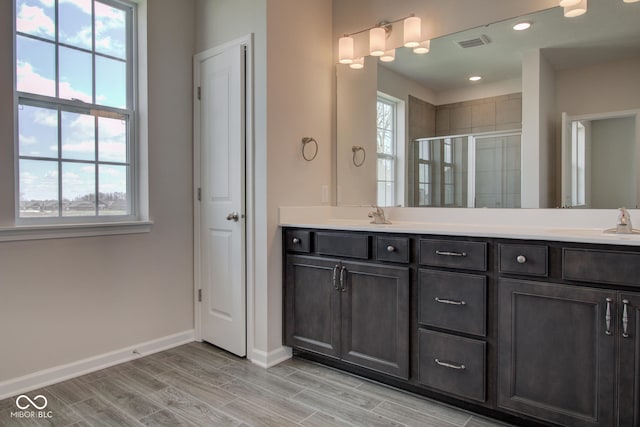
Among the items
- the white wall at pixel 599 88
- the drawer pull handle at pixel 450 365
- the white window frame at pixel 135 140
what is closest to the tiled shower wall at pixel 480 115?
the white wall at pixel 599 88

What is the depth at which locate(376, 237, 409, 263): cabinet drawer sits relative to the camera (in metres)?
2.17

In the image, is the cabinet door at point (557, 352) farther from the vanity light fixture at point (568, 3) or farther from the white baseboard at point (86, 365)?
the white baseboard at point (86, 365)

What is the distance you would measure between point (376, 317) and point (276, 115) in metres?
1.37

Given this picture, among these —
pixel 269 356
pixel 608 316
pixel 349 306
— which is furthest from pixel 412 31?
pixel 269 356

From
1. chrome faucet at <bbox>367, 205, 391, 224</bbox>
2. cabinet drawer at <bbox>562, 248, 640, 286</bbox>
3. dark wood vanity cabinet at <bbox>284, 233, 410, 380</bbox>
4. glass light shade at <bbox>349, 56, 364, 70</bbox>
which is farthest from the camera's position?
glass light shade at <bbox>349, 56, 364, 70</bbox>

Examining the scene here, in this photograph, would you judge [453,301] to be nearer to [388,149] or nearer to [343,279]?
[343,279]

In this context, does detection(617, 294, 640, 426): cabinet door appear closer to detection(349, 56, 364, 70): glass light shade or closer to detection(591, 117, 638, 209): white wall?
detection(591, 117, 638, 209): white wall

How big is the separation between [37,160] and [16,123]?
221 mm

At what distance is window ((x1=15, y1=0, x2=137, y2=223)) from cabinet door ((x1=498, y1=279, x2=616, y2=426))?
2393 mm

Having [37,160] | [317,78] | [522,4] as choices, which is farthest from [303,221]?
[522,4]

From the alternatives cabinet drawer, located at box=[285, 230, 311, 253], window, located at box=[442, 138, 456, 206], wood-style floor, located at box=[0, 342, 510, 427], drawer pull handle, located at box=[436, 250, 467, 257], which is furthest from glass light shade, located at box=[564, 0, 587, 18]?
wood-style floor, located at box=[0, 342, 510, 427]

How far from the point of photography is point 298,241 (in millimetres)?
2629

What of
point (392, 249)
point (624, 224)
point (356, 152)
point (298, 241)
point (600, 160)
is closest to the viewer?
point (624, 224)

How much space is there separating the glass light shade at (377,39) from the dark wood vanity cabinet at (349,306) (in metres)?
1.29
